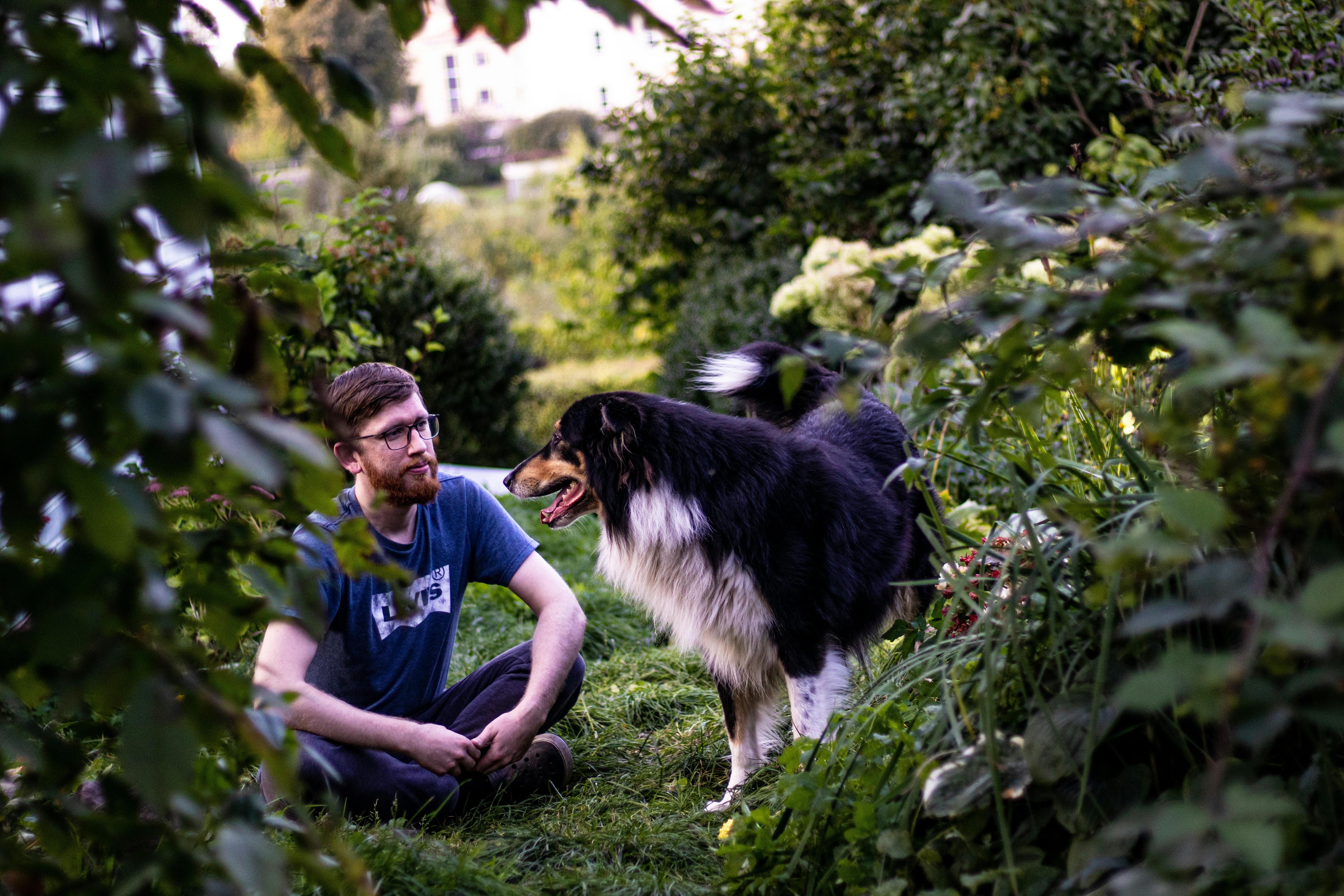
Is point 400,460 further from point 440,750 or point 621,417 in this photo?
point 440,750

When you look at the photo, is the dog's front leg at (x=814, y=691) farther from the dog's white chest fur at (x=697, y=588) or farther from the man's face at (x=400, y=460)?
the man's face at (x=400, y=460)

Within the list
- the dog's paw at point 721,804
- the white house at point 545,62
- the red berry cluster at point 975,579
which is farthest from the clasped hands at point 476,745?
the white house at point 545,62

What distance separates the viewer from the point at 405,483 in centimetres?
291

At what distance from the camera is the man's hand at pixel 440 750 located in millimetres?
2736

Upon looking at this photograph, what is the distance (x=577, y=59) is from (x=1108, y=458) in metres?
27.8

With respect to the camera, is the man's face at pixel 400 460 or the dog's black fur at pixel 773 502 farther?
the dog's black fur at pixel 773 502

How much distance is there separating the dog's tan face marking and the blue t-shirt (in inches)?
6.0

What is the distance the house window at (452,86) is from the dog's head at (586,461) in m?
46.7

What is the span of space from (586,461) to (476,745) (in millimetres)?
945

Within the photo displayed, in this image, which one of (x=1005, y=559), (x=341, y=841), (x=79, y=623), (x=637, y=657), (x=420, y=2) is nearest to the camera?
(x=79, y=623)

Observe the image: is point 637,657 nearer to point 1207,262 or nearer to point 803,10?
point 1207,262

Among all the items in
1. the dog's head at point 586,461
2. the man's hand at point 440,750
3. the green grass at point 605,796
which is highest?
the dog's head at point 586,461

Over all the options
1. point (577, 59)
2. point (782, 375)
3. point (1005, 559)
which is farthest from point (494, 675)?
point (577, 59)

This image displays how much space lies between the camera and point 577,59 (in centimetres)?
2802
